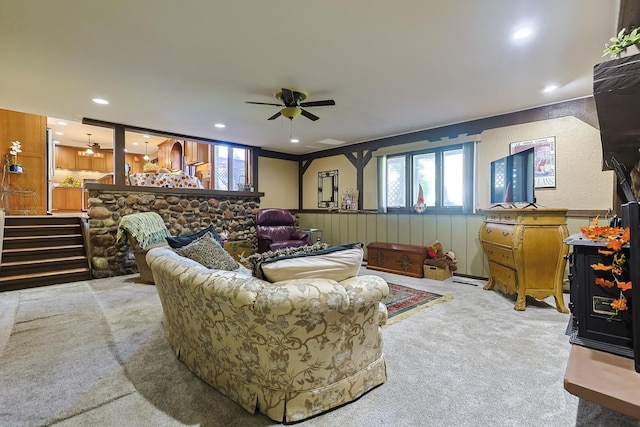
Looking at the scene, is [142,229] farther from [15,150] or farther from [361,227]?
[15,150]

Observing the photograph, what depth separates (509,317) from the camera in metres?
2.81

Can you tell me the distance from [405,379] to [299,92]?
2.93 metres

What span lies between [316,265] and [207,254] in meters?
1.18

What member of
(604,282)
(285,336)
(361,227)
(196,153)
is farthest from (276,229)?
(604,282)

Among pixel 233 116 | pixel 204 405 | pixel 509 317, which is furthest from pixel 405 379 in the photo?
pixel 233 116

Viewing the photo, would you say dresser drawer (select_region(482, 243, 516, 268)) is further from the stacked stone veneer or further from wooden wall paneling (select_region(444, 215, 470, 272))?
the stacked stone veneer

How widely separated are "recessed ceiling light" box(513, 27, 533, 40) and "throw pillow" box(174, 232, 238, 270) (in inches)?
113

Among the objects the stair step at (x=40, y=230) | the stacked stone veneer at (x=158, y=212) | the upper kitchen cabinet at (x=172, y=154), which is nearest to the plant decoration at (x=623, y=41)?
the stacked stone veneer at (x=158, y=212)

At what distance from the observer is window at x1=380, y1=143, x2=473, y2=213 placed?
4508 mm

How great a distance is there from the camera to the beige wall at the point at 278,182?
6.60 meters

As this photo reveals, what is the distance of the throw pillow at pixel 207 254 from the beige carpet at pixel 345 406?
27.1 inches

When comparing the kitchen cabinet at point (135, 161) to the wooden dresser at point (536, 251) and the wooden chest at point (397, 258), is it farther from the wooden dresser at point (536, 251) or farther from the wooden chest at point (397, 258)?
the wooden dresser at point (536, 251)

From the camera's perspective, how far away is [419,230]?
5.00 metres

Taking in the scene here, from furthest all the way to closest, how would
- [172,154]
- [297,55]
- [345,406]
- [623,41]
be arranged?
[172,154], [297,55], [345,406], [623,41]
